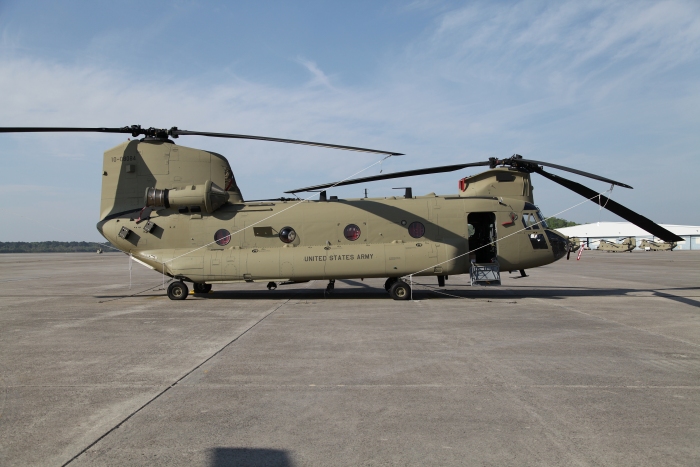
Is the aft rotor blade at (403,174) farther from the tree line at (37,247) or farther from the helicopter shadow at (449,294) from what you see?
the tree line at (37,247)

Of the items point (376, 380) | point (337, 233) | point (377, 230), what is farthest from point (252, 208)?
point (376, 380)

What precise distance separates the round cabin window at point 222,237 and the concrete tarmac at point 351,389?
12.9ft

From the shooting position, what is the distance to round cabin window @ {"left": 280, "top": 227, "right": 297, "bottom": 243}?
1456cm

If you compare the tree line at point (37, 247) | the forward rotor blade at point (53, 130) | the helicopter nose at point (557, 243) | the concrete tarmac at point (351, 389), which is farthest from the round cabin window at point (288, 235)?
the tree line at point (37, 247)

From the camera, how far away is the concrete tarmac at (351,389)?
3941 mm

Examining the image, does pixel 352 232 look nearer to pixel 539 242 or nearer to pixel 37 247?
pixel 539 242

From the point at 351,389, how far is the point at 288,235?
9.41 metres

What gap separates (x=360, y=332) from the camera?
9062mm

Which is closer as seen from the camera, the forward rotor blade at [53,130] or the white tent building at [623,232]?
the forward rotor blade at [53,130]

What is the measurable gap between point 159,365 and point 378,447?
3.99m

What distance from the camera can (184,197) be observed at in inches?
572

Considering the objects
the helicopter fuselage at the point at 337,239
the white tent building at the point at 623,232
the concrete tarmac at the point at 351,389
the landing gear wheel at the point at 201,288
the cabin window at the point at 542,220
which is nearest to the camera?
the concrete tarmac at the point at 351,389

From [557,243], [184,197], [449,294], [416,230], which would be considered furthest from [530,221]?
[184,197]

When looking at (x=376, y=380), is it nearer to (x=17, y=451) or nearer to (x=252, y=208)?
(x=17, y=451)
